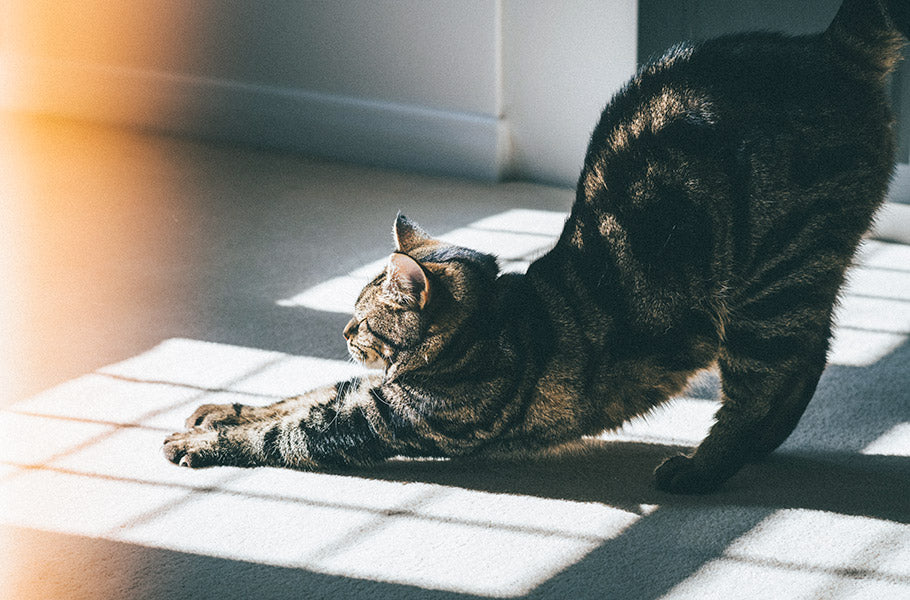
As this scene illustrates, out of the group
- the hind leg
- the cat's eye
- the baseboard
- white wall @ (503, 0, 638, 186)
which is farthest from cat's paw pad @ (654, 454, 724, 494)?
the baseboard

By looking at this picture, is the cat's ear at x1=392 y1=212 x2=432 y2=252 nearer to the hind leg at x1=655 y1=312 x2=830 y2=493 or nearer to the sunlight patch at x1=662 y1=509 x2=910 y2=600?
the hind leg at x1=655 y1=312 x2=830 y2=493

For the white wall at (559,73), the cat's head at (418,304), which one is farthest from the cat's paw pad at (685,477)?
the white wall at (559,73)

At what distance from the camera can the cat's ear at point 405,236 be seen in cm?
214

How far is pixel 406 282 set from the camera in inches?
77.6

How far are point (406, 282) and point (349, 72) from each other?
2259 millimetres

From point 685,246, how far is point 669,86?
272 millimetres

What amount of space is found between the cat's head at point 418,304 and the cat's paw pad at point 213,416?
0.94 ft

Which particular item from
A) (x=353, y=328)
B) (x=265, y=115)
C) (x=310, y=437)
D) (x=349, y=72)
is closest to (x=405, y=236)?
(x=353, y=328)

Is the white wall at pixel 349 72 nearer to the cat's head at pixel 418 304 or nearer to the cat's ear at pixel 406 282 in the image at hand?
the cat's head at pixel 418 304

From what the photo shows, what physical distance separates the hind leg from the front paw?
80cm

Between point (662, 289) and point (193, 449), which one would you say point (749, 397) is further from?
point (193, 449)

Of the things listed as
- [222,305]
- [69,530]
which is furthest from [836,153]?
→ [222,305]

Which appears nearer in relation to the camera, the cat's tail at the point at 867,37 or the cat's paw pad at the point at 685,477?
the cat's tail at the point at 867,37

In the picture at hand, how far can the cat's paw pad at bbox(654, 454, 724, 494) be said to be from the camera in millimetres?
1983
